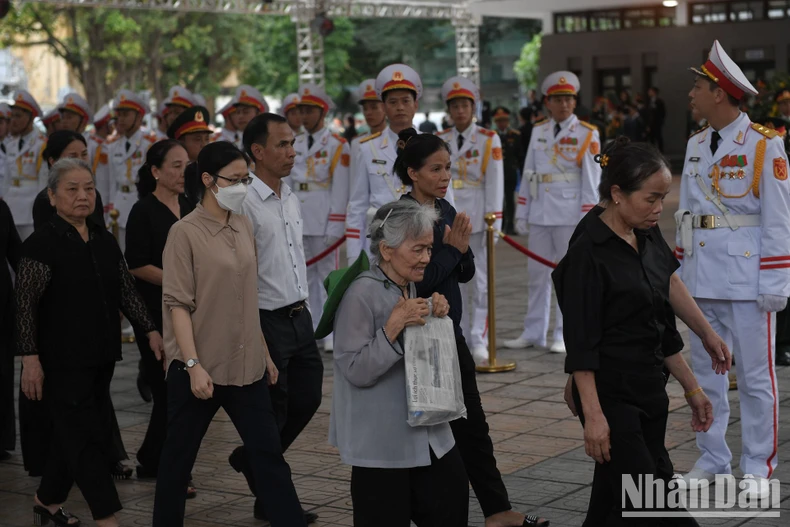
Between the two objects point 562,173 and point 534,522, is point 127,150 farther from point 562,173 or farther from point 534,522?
point 534,522

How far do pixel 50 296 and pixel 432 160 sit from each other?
1861 mm

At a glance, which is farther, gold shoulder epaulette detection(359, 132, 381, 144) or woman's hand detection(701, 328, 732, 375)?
gold shoulder epaulette detection(359, 132, 381, 144)

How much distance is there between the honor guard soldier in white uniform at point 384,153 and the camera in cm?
834

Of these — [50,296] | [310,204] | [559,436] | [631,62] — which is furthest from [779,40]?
[50,296]

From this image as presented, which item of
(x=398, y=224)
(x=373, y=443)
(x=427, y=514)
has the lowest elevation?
(x=427, y=514)

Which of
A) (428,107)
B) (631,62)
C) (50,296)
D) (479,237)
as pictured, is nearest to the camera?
(50,296)

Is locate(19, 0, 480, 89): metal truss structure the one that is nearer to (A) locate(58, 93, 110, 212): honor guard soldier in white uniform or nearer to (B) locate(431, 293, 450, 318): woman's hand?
(A) locate(58, 93, 110, 212): honor guard soldier in white uniform

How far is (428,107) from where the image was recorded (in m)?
60.9

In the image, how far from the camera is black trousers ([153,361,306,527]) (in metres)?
5.09

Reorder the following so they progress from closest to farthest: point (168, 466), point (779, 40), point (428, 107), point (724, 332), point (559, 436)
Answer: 1. point (168, 466)
2. point (724, 332)
3. point (559, 436)
4. point (779, 40)
5. point (428, 107)

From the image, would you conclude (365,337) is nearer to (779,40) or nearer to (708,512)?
(708,512)

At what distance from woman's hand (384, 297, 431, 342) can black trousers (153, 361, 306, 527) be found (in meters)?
1.01

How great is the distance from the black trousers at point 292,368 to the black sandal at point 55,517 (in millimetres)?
911

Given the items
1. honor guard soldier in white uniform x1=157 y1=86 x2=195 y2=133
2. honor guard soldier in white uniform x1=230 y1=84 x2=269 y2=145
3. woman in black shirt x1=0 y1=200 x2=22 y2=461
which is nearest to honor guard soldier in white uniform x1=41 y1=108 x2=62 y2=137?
honor guard soldier in white uniform x1=157 y1=86 x2=195 y2=133
